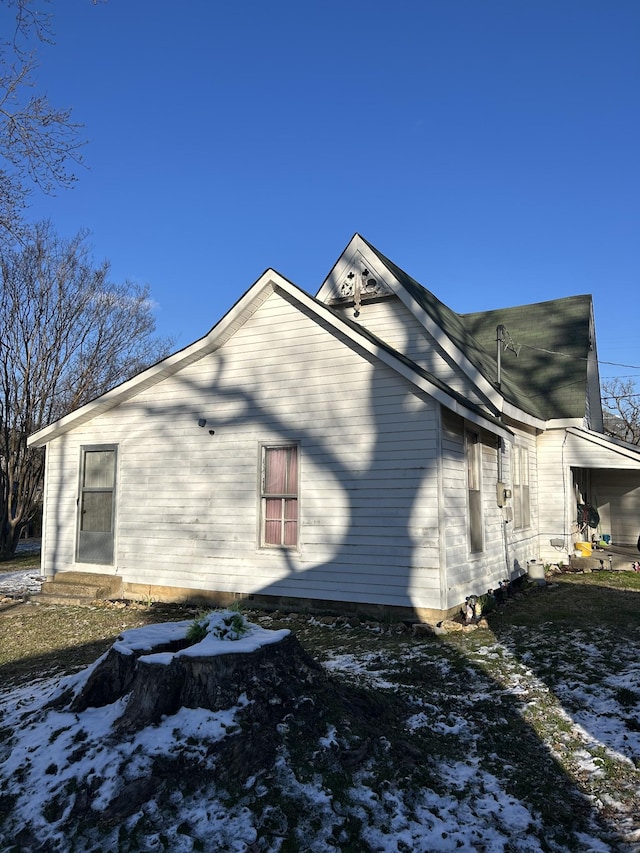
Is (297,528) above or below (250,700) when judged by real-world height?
above

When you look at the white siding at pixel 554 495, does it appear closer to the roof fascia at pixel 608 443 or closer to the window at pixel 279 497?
the roof fascia at pixel 608 443

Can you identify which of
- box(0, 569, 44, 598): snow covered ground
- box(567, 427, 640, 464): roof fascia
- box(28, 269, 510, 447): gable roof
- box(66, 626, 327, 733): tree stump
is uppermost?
box(28, 269, 510, 447): gable roof

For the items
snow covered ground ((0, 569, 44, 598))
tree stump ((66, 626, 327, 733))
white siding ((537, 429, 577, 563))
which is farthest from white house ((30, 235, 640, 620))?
tree stump ((66, 626, 327, 733))

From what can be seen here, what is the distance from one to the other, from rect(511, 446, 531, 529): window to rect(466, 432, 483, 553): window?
95.4 inches

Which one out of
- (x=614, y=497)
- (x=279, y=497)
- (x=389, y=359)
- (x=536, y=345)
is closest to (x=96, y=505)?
(x=279, y=497)

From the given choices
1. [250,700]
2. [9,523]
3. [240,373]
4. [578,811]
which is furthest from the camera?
[9,523]

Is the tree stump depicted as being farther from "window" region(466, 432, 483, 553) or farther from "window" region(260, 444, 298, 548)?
"window" region(466, 432, 483, 553)

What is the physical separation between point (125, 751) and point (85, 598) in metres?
7.84

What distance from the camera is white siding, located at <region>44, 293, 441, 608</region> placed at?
28.3 ft

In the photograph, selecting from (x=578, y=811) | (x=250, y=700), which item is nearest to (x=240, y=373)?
(x=250, y=700)

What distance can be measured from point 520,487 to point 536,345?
507 cm

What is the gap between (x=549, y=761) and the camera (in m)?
4.25

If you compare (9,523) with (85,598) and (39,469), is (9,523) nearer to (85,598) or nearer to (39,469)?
(39,469)

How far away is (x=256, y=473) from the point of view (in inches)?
392
